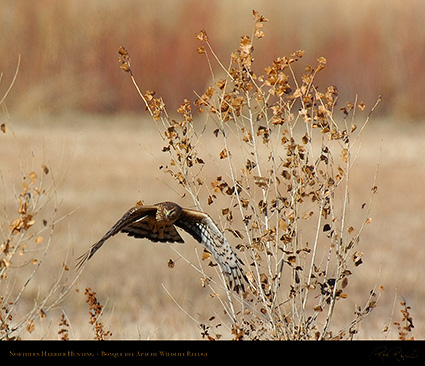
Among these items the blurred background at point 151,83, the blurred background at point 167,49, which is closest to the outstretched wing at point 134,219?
the blurred background at point 151,83

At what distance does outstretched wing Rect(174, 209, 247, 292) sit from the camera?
20.5 ft

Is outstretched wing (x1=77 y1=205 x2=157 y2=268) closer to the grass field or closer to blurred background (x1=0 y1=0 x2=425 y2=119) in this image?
the grass field

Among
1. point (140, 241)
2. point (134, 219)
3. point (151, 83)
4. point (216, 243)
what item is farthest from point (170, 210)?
point (151, 83)

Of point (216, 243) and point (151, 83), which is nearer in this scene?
point (216, 243)

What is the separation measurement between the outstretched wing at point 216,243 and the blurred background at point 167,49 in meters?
18.5

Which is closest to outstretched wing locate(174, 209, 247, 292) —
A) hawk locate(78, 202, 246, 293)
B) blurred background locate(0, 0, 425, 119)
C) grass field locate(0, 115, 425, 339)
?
hawk locate(78, 202, 246, 293)

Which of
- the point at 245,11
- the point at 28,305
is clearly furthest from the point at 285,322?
the point at 245,11

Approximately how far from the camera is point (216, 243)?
633 cm

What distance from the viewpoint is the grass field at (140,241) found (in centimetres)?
991

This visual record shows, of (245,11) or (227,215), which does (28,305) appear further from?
(245,11)

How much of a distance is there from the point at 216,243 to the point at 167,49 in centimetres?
2136

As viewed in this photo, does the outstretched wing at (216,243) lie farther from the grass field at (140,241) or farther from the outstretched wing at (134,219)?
the outstretched wing at (134,219)
